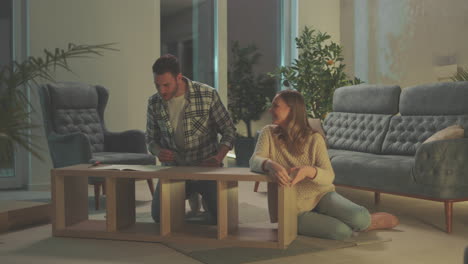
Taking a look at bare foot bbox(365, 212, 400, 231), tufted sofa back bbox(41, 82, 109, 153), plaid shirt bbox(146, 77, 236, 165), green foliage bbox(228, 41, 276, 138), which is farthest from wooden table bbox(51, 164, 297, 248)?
green foliage bbox(228, 41, 276, 138)

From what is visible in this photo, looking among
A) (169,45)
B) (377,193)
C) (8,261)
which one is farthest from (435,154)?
(169,45)

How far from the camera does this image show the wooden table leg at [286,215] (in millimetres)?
2791

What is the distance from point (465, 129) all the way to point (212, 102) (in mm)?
1773

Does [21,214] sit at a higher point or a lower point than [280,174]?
lower

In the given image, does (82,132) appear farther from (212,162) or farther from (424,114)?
(424,114)

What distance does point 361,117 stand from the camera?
16.2ft

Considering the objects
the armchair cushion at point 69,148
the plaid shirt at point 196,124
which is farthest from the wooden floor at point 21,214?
the plaid shirt at point 196,124

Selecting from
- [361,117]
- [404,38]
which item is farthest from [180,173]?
[404,38]

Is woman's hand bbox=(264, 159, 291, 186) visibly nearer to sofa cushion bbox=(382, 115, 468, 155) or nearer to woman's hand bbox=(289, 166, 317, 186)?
woman's hand bbox=(289, 166, 317, 186)

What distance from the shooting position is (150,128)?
3586 mm

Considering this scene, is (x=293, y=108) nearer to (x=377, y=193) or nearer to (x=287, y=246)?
(x=287, y=246)

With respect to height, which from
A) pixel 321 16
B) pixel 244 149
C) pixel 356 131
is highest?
pixel 321 16

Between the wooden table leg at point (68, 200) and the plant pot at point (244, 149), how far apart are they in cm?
354

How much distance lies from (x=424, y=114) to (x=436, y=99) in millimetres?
174
